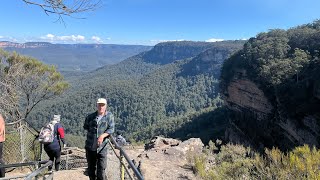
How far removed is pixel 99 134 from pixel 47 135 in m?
1.38

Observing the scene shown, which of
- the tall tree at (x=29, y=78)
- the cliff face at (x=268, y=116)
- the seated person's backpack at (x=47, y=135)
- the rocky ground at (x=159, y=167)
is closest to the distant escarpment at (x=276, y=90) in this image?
the cliff face at (x=268, y=116)

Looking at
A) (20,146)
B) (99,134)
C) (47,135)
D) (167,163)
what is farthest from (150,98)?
(99,134)

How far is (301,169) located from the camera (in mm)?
6980

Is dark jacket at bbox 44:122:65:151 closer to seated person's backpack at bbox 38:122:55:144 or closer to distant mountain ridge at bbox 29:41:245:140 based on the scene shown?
seated person's backpack at bbox 38:122:55:144

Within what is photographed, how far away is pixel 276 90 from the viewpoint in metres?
36.3

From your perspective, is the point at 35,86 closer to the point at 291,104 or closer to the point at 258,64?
the point at 291,104

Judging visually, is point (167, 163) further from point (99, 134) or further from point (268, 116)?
point (268, 116)

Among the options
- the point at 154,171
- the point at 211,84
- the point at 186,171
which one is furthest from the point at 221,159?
the point at 211,84

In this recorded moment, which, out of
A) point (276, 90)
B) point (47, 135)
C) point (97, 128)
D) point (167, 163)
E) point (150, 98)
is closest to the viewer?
point (97, 128)

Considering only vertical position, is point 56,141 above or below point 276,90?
above

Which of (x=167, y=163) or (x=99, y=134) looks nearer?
(x=99, y=134)

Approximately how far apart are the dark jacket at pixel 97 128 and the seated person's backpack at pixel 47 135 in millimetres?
1092

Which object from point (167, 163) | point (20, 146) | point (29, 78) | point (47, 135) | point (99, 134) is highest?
point (99, 134)

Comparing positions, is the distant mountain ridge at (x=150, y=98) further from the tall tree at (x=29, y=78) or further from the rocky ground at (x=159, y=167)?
the rocky ground at (x=159, y=167)
